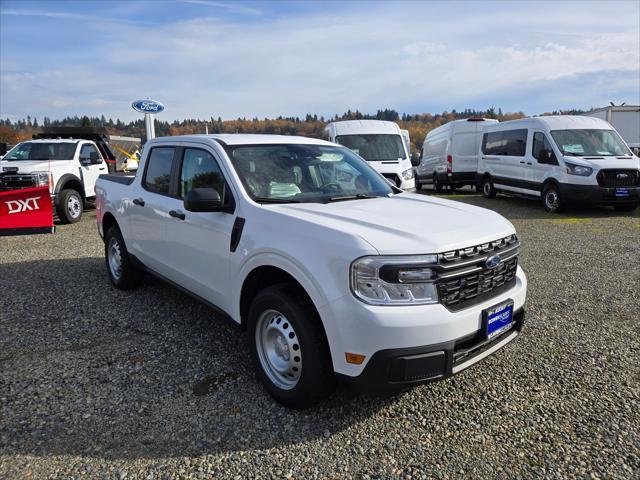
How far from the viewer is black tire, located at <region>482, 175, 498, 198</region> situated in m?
15.1

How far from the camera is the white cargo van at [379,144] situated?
38.4ft

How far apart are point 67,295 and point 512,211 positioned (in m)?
11.0

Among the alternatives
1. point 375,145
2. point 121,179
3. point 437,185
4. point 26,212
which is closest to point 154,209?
point 121,179

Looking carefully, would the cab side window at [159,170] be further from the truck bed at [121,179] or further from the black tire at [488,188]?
the black tire at [488,188]

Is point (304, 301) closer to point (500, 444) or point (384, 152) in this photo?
point (500, 444)

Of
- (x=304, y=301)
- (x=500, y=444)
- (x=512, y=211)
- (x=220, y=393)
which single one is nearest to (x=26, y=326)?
(x=220, y=393)

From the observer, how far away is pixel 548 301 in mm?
5078

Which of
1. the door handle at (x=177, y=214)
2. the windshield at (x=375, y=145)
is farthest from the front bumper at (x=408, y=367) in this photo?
the windshield at (x=375, y=145)

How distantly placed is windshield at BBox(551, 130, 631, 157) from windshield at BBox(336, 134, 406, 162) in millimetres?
3975

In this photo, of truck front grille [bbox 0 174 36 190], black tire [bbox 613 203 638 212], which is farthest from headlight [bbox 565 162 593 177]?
truck front grille [bbox 0 174 36 190]

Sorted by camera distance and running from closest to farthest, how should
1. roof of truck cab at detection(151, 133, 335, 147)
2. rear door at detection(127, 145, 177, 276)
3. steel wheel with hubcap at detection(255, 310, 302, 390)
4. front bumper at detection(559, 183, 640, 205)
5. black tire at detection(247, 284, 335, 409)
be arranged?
black tire at detection(247, 284, 335, 409) → steel wheel with hubcap at detection(255, 310, 302, 390) → roof of truck cab at detection(151, 133, 335, 147) → rear door at detection(127, 145, 177, 276) → front bumper at detection(559, 183, 640, 205)

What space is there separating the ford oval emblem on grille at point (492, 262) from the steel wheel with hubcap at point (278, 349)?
125cm

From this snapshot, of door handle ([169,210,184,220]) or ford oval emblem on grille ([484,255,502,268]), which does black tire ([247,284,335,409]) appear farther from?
door handle ([169,210,184,220])

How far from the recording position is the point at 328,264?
2.61 meters
